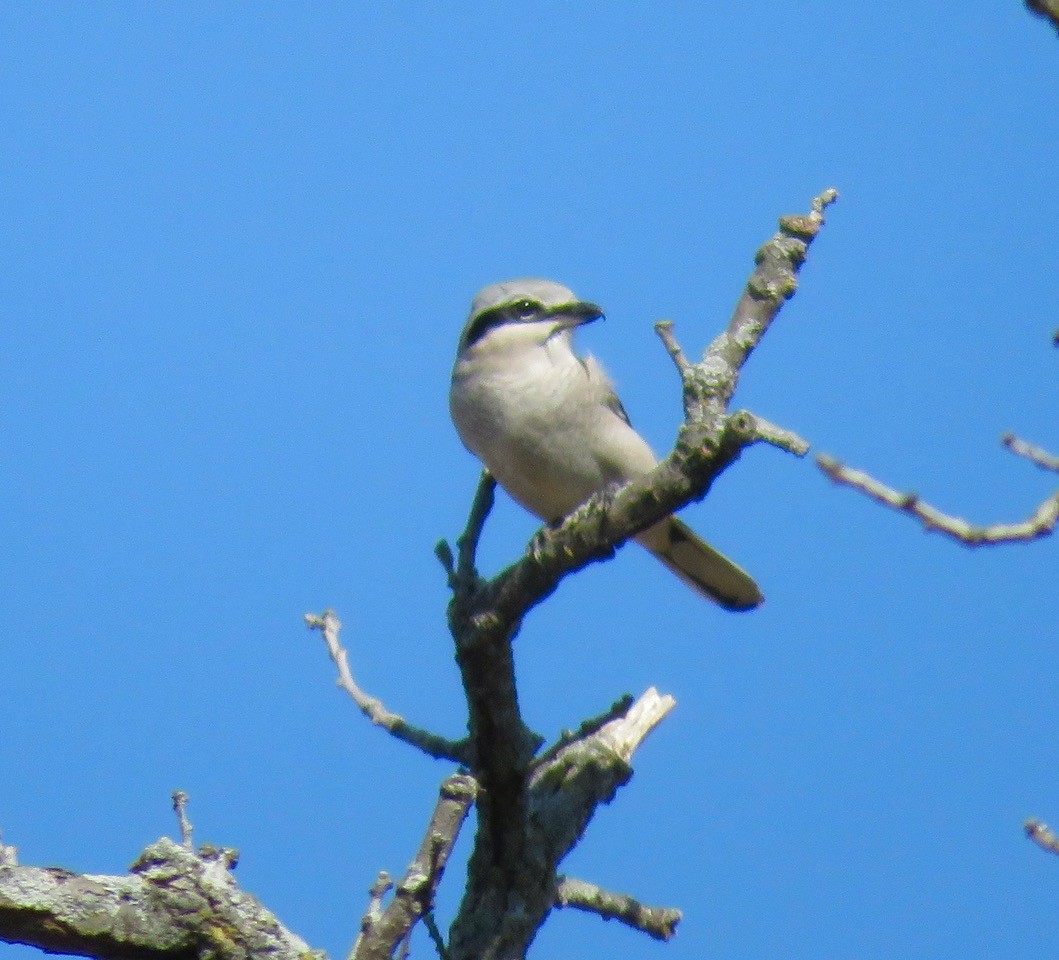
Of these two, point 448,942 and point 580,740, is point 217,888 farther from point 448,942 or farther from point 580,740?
point 580,740

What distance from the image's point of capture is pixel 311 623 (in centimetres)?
488

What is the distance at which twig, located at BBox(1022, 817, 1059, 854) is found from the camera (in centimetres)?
292

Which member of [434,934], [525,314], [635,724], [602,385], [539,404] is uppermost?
[525,314]

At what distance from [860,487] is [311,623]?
9.84ft

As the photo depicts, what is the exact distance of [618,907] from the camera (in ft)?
13.9

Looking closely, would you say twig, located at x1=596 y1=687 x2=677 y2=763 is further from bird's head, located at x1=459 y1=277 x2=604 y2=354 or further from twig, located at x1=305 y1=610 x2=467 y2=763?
bird's head, located at x1=459 y1=277 x2=604 y2=354

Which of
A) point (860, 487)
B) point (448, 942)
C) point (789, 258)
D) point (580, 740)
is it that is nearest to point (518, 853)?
point (448, 942)

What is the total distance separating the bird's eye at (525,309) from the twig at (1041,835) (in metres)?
2.95

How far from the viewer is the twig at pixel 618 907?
416cm

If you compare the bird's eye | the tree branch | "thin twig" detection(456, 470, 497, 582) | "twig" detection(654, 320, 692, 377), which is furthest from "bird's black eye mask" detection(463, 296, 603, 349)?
the tree branch

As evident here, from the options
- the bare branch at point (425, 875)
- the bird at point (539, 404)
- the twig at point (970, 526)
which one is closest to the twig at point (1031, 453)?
the twig at point (970, 526)

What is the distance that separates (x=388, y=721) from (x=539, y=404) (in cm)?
138

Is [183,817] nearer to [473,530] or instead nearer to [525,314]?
[473,530]

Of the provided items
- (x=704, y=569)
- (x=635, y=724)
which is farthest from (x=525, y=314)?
(x=635, y=724)
